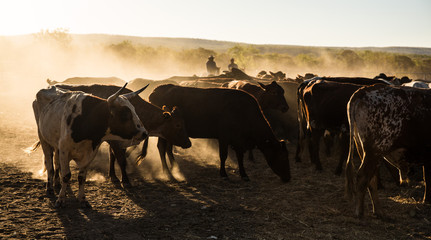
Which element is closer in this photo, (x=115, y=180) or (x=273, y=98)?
(x=115, y=180)

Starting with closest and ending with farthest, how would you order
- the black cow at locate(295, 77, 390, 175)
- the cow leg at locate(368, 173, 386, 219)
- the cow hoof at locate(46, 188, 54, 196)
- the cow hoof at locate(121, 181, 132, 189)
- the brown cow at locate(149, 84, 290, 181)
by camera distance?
the cow leg at locate(368, 173, 386, 219) < the cow hoof at locate(46, 188, 54, 196) < the cow hoof at locate(121, 181, 132, 189) < the black cow at locate(295, 77, 390, 175) < the brown cow at locate(149, 84, 290, 181)

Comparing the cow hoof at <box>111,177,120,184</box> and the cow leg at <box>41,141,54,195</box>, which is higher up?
the cow leg at <box>41,141,54,195</box>

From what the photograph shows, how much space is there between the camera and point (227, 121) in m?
8.15

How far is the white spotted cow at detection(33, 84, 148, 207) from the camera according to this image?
5.79 metres

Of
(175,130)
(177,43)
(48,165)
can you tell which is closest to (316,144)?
(175,130)

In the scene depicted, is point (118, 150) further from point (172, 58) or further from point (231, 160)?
point (172, 58)

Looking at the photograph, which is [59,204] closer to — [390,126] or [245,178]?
[245,178]

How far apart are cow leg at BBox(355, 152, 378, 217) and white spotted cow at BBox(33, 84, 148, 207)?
10.8 feet

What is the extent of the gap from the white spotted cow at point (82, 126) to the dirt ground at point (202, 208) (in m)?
0.69

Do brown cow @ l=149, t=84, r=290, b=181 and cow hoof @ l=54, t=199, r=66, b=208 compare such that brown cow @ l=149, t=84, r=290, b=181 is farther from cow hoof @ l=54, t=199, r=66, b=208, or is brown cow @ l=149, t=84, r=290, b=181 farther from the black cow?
cow hoof @ l=54, t=199, r=66, b=208

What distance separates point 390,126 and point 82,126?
440 cm

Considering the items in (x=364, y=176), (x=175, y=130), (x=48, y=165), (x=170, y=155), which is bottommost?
(x=170, y=155)

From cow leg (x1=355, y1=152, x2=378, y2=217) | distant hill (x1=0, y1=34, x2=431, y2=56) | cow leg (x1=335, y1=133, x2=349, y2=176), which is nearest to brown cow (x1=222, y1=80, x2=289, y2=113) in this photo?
cow leg (x1=335, y1=133, x2=349, y2=176)

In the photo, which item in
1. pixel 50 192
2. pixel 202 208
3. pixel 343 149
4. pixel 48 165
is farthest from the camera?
pixel 343 149
